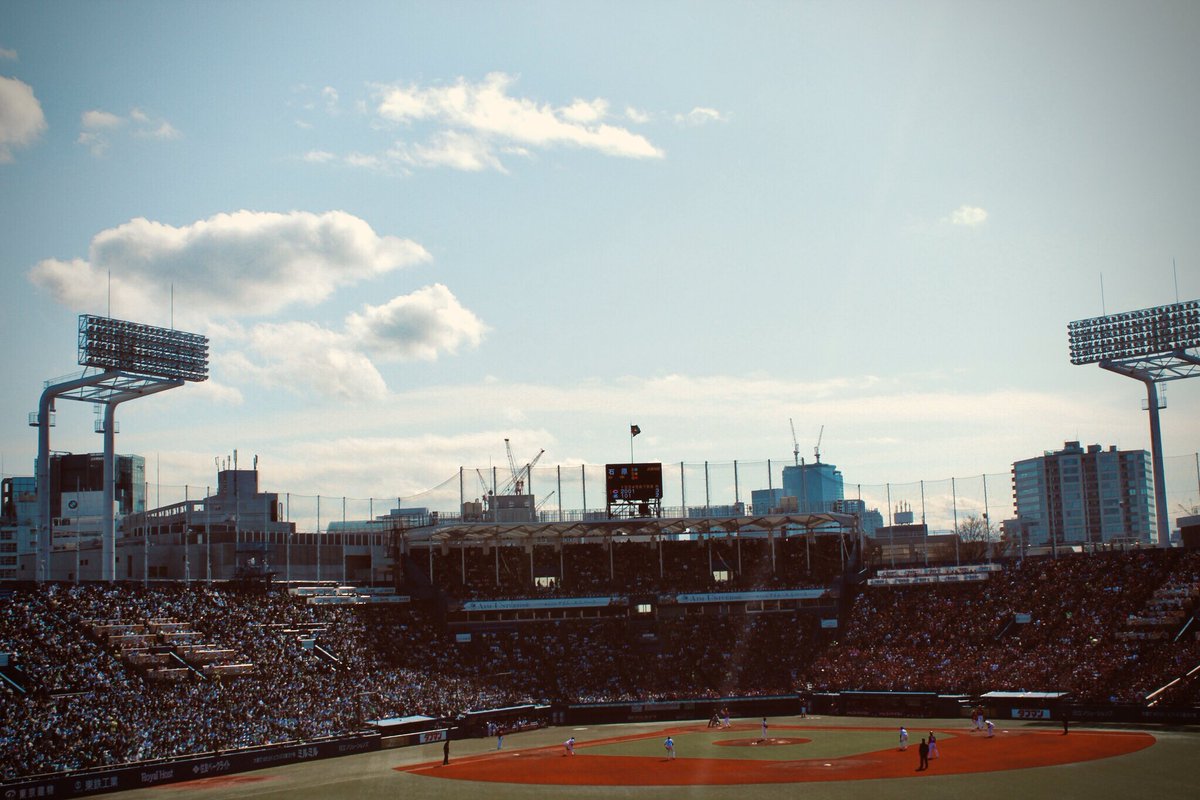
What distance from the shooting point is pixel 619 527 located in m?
92.6

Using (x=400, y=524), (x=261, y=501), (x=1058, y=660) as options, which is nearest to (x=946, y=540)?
(x=1058, y=660)

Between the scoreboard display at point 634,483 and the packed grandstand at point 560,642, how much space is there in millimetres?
6274

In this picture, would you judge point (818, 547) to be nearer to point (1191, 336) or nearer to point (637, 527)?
point (637, 527)

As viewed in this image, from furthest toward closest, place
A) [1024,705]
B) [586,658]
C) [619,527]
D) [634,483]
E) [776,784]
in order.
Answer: [634,483] → [619,527] → [586,658] → [1024,705] → [776,784]

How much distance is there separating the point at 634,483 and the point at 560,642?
53.9 ft

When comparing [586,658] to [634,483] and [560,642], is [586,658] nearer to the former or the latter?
[560,642]

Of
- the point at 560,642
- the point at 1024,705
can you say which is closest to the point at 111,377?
the point at 560,642

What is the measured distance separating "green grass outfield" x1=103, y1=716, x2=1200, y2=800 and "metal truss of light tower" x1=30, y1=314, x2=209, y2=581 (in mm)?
29346

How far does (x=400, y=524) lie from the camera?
332ft

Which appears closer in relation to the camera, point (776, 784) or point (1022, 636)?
point (776, 784)

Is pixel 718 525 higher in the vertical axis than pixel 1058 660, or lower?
higher

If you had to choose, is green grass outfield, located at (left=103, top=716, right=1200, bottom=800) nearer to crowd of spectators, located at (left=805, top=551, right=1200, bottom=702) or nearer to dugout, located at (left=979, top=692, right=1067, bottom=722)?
dugout, located at (left=979, top=692, right=1067, bottom=722)

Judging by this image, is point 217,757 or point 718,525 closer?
point 217,757

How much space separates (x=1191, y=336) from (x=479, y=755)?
219ft
